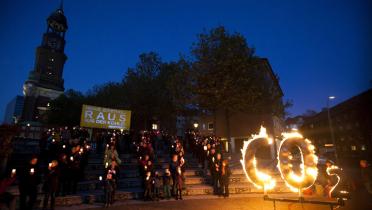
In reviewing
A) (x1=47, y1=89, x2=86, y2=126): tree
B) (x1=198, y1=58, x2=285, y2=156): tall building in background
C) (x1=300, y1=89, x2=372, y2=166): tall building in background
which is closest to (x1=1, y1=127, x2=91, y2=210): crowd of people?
(x1=198, y1=58, x2=285, y2=156): tall building in background

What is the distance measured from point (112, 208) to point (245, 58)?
18434 mm

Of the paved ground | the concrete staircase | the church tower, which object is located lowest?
the paved ground

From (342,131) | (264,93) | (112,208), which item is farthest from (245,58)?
(342,131)

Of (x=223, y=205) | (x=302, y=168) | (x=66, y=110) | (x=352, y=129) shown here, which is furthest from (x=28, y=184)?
(x=352, y=129)

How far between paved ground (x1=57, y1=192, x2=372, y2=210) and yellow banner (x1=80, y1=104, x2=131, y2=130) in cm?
930

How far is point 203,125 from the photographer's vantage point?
4131 centimetres

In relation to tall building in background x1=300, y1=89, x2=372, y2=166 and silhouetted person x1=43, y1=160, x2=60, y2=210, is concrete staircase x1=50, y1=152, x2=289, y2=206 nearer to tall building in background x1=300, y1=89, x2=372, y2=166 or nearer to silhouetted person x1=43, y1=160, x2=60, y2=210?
silhouetted person x1=43, y1=160, x2=60, y2=210

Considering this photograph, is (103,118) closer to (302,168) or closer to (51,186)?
(51,186)

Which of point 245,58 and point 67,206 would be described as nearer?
point 67,206

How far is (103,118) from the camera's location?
18984 millimetres

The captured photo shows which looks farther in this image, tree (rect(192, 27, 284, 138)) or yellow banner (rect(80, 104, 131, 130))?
tree (rect(192, 27, 284, 138))

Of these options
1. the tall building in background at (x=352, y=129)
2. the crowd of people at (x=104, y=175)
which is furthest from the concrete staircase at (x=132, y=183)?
the tall building in background at (x=352, y=129)

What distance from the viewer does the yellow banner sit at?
59.6 ft

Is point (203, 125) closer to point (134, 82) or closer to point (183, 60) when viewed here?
point (134, 82)
